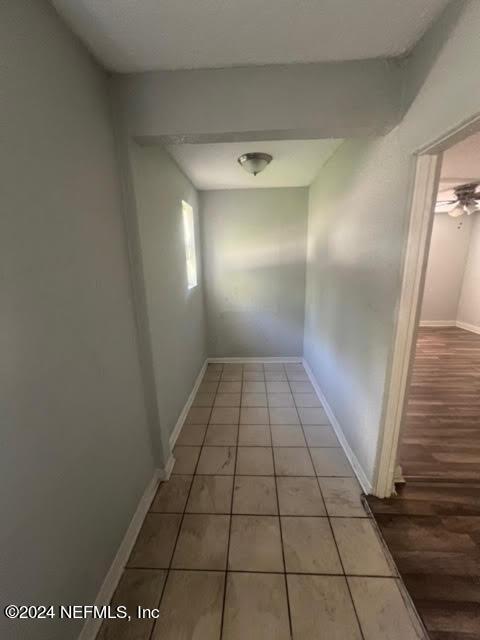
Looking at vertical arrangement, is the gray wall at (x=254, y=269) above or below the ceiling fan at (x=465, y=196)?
below

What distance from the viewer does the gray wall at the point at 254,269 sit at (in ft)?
10.1

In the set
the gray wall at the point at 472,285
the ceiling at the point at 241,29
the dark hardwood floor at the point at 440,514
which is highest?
the ceiling at the point at 241,29

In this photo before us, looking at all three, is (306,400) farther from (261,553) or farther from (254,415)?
(261,553)

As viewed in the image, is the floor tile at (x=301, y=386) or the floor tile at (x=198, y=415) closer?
the floor tile at (x=198, y=415)

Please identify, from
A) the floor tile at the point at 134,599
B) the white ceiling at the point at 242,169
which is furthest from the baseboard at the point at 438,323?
the floor tile at the point at 134,599

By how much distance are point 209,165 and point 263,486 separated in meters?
2.55

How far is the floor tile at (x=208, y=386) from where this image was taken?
2.83 m

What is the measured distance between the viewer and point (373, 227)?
4.73 feet

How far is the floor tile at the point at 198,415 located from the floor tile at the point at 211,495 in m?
0.62

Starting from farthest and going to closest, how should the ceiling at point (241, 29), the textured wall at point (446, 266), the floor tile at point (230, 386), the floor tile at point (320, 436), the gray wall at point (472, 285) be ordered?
the textured wall at point (446, 266) < the gray wall at point (472, 285) < the floor tile at point (230, 386) < the floor tile at point (320, 436) < the ceiling at point (241, 29)

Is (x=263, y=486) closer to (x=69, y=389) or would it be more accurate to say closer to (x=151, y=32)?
(x=69, y=389)

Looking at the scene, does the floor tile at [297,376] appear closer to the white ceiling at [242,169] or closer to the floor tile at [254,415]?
the floor tile at [254,415]

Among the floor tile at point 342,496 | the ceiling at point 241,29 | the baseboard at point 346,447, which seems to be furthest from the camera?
the baseboard at point 346,447

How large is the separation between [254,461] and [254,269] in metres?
2.20
